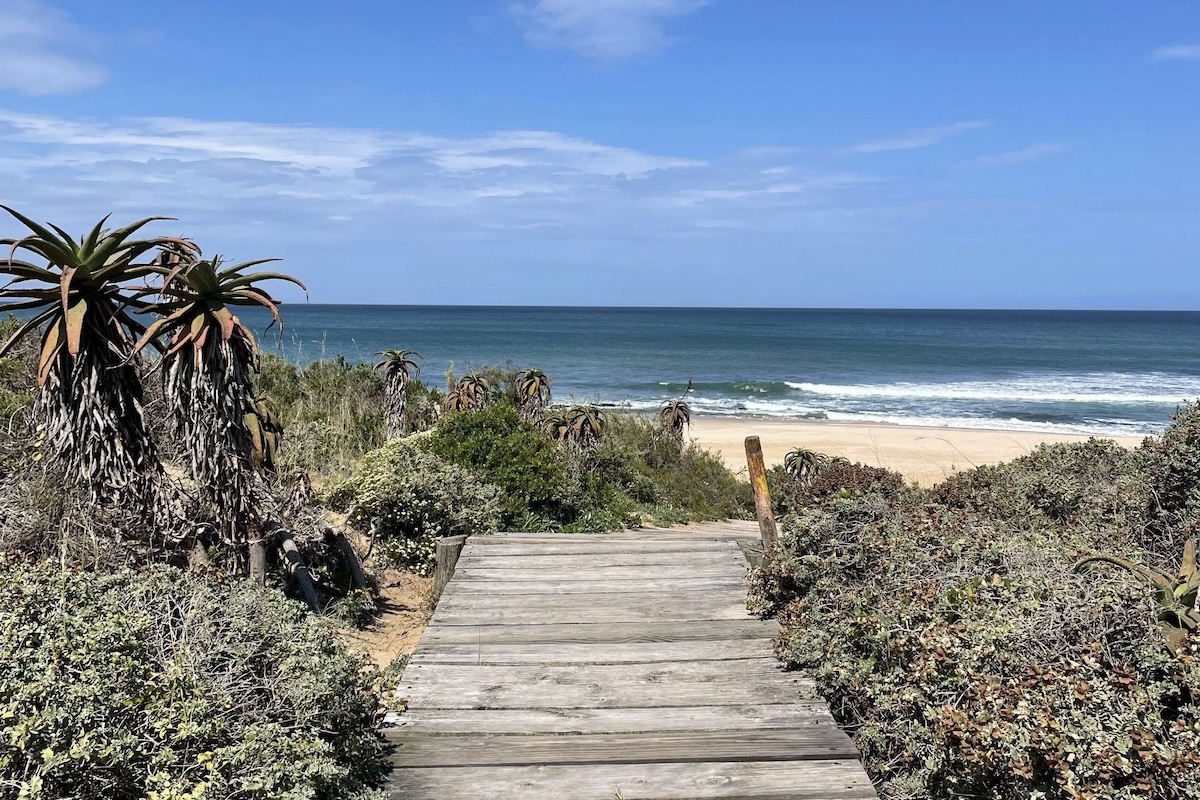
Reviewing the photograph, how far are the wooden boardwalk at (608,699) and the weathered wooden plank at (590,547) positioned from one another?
0.45 metres

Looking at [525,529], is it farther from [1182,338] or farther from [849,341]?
[1182,338]

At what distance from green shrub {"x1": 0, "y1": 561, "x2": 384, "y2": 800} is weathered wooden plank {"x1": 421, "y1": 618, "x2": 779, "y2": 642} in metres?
1.40

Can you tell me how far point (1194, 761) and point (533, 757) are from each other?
245 centimetres

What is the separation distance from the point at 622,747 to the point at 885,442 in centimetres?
2209

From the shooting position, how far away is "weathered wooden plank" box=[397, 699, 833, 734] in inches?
154

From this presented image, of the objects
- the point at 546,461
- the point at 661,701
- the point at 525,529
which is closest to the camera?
the point at 661,701

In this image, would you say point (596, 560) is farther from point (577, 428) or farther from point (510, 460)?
point (577, 428)

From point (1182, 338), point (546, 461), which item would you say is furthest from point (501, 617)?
point (1182, 338)

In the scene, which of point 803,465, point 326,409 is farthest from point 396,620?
point 803,465

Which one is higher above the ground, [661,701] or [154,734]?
[154,734]

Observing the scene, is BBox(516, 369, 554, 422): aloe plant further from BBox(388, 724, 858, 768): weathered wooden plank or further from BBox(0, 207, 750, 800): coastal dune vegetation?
BBox(388, 724, 858, 768): weathered wooden plank

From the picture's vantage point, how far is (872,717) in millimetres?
3943

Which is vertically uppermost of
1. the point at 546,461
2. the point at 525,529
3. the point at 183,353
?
the point at 183,353

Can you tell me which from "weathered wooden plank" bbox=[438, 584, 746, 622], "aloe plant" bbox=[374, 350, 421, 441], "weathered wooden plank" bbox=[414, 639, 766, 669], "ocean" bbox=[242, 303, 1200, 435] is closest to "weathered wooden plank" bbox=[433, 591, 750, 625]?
"weathered wooden plank" bbox=[438, 584, 746, 622]
